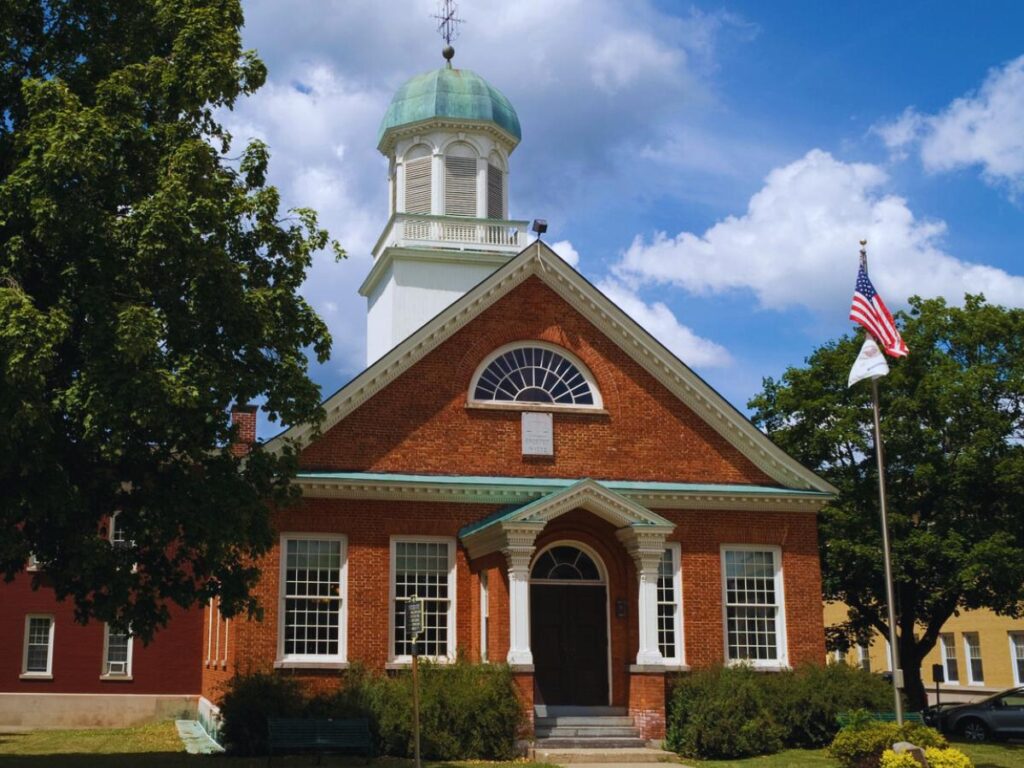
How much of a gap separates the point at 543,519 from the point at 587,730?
13.6ft

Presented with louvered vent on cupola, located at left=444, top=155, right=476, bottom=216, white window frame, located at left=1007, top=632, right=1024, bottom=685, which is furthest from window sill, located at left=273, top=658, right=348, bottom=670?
white window frame, located at left=1007, top=632, right=1024, bottom=685

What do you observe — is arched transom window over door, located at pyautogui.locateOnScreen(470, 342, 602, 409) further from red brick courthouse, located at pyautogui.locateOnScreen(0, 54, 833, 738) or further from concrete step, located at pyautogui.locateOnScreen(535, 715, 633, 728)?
concrete step, located at pyautogui.locateOnScreen(535, 715, 633, 728)

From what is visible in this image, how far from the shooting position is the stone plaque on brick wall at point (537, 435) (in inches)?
999

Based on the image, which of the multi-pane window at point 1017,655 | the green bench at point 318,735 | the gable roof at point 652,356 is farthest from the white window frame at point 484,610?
the multi-pane window at point 1017,655

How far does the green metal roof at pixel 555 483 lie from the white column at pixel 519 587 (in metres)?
2.00

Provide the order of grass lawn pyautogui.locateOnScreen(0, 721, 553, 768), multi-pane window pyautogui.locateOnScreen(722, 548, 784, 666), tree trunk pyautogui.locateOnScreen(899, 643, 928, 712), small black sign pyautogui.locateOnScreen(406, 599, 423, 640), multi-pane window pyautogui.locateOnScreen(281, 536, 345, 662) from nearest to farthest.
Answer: small black sign pyautogui.locateOnScreen(406, 599, 423, 640), grass lawn pyautogui.locateOnScreen(0, 721, 553, 768), multi-pane window pyautogui.locateOnScreen(281, 536, 345, 662), multi-pane window pyautogui.locateOnScreen(722, 548, 784, 666), tree trunk pyautogui.locateOnScreen(899, 643, 928, 712)

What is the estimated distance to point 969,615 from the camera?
149ft

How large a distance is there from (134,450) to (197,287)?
236 centimetres

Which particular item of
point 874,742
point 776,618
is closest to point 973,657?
point 776,618

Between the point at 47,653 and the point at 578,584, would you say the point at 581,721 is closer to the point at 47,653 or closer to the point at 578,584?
the point at 578,584

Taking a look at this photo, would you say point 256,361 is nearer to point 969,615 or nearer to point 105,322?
point 105,322

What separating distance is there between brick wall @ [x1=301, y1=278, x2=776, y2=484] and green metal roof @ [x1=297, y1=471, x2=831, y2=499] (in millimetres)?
189

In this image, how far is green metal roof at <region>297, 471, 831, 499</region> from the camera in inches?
939

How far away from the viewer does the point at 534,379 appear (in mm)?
26047
